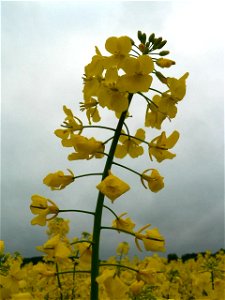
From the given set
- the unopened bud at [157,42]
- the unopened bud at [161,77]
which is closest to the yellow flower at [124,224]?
the unopened bud at [161,77]

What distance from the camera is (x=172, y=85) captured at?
2625 millimetres

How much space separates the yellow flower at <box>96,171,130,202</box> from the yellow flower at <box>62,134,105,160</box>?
0.29 m

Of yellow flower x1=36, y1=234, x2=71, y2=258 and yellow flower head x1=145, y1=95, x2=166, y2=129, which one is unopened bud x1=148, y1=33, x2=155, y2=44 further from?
yellow flower x1=36, y1=234, x2=71, y2=258

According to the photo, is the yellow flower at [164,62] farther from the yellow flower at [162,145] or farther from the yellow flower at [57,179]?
the yellow flower at [57,179]

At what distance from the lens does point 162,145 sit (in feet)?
8.70

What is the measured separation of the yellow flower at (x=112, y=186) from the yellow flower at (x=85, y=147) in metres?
0.29

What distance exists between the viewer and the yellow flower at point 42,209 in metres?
2.45

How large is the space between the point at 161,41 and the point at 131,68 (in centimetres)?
47

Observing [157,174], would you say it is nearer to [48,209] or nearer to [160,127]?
[160,127]

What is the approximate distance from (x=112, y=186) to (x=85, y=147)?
37cm

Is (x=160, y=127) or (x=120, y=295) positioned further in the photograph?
(x=160, y=127)

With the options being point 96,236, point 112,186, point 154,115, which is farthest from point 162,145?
point 96,236

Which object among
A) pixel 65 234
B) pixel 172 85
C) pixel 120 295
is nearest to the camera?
pixel 120 295

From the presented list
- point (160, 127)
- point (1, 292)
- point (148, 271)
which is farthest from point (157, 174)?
point (1, 292)
